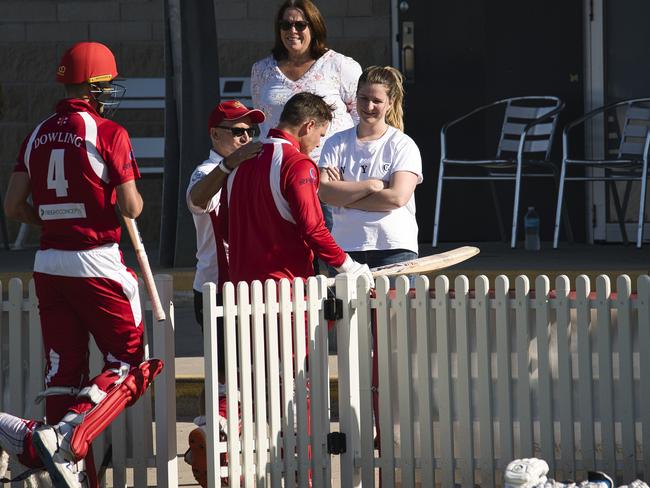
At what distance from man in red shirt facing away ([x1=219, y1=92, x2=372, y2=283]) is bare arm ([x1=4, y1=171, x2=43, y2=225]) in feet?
2.60

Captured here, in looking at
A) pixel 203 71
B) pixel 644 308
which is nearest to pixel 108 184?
pixel 644 308

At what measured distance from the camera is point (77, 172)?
5656mm

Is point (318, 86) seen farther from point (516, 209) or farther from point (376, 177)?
point (516, 209)

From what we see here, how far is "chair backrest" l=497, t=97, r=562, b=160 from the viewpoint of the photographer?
11.4 meters

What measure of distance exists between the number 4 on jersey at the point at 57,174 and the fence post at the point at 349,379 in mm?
1125

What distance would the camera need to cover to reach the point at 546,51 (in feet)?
38.7

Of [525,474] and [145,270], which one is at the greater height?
[145,270]

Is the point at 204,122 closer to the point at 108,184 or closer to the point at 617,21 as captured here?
the point at 617,21

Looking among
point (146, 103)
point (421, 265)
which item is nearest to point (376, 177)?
point (421, 265)

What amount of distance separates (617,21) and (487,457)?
252 inches

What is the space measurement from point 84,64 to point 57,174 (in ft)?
1.48

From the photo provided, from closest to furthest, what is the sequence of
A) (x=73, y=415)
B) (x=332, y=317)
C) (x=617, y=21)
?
(x=73, y=415) < (x=332, y=317) < (x=617, y=21)

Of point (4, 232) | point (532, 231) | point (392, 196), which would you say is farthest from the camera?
point (4, 232)

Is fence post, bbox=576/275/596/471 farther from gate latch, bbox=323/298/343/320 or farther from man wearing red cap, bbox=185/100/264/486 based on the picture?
man wearing red cap, bbox=185/100/264/486
